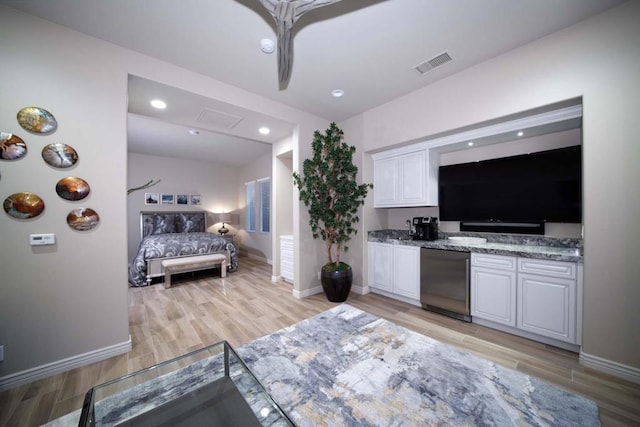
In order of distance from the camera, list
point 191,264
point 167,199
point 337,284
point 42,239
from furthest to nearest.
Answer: point 167,199, point 191,264, point 337,284, point 42,239

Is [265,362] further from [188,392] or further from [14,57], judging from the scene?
[14,57]

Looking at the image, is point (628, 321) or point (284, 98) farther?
point (284, 98)

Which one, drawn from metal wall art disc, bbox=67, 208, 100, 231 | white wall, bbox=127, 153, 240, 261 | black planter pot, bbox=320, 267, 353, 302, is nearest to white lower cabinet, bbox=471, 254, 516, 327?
black planter pot, bbox=320, 267, 353, 302

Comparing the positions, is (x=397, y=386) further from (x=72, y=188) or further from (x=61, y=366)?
(x=72, y=188)

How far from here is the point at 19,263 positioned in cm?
177

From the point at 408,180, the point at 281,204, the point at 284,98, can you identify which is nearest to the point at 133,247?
the point at 281,204

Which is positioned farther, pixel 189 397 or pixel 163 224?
pixel 163 224

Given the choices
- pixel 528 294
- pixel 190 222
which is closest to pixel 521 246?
pixel 528 294

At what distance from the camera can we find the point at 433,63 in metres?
2.41

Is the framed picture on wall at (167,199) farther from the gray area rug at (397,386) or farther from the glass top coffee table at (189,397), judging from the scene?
the glass top coffee table at (189,397)

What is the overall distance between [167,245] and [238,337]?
303 centimetres

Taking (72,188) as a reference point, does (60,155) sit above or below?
above

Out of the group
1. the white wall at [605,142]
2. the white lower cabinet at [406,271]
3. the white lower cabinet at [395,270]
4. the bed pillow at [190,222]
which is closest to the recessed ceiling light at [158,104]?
the white lower cabinet at [395,270]

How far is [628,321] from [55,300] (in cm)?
458
